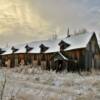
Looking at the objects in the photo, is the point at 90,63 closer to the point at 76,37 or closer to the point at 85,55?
the point at 85,55

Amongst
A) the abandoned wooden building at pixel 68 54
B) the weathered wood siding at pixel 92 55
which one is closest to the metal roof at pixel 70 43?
the abandoned wooden building at pixel 68 54

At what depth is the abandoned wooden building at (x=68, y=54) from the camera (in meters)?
41.8

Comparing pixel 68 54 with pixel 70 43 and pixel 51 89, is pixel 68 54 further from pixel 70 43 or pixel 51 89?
pixel 51 89

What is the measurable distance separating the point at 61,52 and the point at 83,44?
5029 millimetres

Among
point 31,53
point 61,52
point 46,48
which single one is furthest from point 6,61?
point 61,52

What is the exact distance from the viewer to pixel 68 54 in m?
43.7

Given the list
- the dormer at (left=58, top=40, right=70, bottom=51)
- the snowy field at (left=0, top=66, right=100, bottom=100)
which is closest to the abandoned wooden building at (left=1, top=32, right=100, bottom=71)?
the dormer at (left=58, top=40, right=70, bottom=51)

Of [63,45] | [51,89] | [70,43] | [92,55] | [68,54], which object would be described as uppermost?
[70,43]

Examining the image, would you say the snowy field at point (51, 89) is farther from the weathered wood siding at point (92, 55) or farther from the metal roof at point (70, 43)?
the metal roof at point (70, 43)

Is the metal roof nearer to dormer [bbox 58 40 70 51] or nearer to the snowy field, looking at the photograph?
dormer [bbox 58 40 70 51]

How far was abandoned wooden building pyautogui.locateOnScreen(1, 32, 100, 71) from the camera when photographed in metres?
41.8

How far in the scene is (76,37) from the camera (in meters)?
46.1

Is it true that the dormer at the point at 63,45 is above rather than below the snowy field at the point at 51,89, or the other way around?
above

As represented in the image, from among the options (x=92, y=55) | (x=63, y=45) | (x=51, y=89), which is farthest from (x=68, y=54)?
(x=51, y=89)
